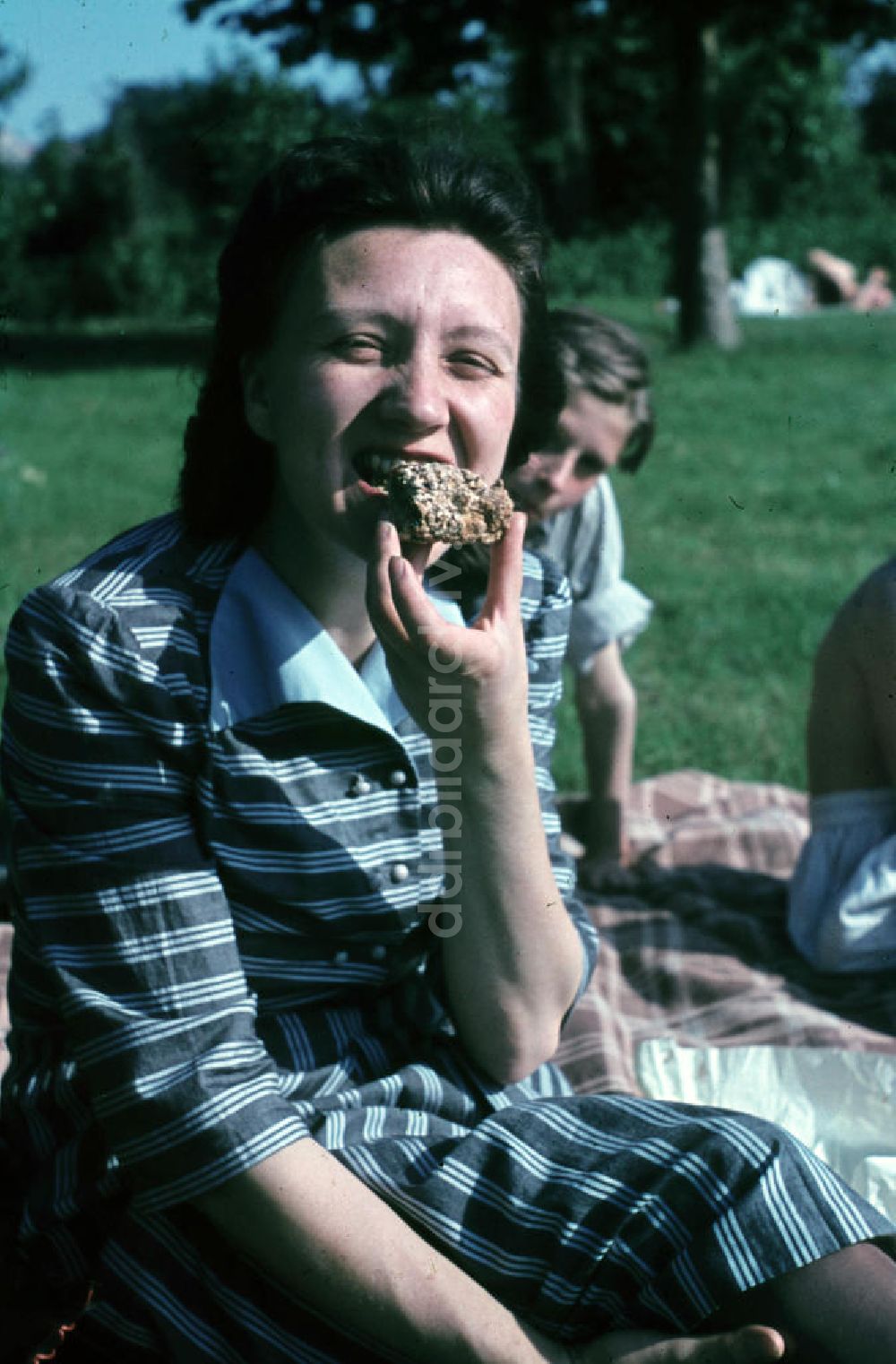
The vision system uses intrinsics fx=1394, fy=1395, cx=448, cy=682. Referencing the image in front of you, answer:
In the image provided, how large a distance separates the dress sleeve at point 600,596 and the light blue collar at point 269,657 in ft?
7.64

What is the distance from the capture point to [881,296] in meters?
24.3

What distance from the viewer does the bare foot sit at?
1.73 m

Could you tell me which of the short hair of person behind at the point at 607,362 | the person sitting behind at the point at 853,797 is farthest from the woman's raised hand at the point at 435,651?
the short hair of person behind at the point at 607,362

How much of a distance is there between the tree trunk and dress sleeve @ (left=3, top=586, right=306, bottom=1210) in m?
14.6

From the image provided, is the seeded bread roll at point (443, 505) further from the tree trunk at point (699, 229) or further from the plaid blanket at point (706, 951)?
the tree trunk at point (699, 229)

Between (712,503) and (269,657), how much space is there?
7.79 metres

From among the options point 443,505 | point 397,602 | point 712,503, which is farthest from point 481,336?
point 712,503

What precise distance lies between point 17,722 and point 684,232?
598 inches

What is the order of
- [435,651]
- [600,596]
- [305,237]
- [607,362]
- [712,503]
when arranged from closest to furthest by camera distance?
[435,651] < [305,237] < [607,362] < [600,596] < [712,503]

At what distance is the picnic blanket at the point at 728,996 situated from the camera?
2.89m

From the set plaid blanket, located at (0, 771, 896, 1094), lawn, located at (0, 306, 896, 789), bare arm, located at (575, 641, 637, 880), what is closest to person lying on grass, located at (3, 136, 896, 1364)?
lawn, located at (0, 306, 896, 789)

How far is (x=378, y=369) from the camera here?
198 centimetres

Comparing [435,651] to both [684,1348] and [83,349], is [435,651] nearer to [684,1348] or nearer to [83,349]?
[684,1348]

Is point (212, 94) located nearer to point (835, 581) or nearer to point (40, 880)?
point (835, 581)
